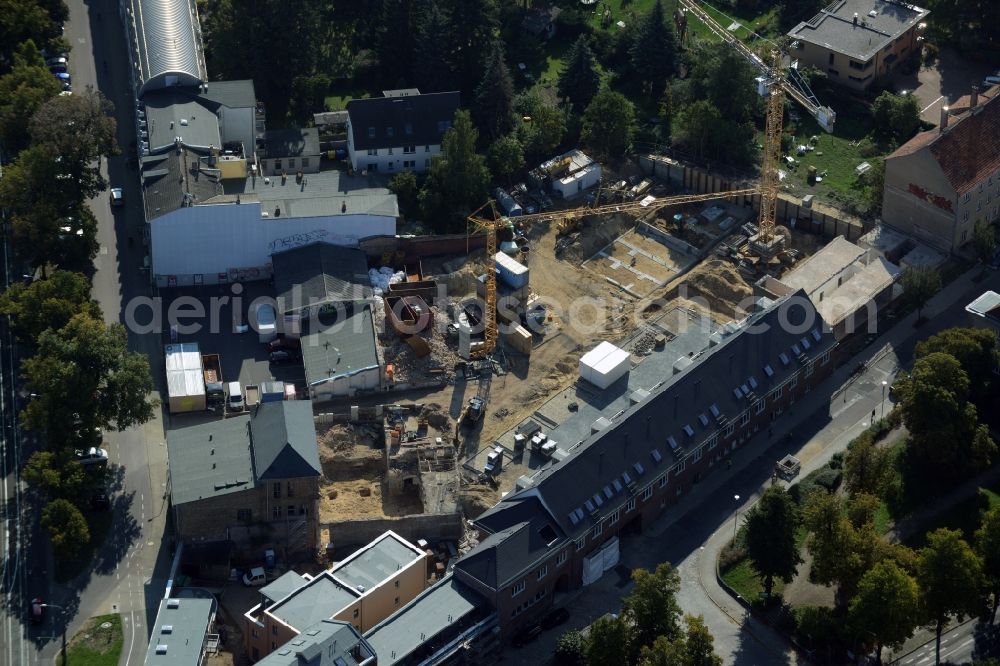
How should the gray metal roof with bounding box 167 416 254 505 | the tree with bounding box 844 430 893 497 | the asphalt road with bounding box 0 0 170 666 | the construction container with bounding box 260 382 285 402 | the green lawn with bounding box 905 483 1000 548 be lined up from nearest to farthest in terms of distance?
the asphalt road with bounding box 0 0 170 666 → the gray metal roof with bounding box 167 416 254 505 → the tree with bounding box 844 430 893 497 → the green lawn with bounding box 905 483 1000 548 → the construction container with bounding box 260 382 285 402

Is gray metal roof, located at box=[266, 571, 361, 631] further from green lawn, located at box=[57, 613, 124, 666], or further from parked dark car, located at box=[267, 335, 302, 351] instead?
parked dark car, located at box=[267, 335, 302, 351]

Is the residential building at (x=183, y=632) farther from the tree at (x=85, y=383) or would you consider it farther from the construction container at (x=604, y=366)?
the construction container at (x=604, y=366)

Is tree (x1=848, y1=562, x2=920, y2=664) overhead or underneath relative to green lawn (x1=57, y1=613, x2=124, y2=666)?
overhead

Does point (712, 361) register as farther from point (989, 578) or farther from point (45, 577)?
point (45, 577)

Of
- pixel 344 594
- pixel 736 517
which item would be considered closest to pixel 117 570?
pixel 344 594

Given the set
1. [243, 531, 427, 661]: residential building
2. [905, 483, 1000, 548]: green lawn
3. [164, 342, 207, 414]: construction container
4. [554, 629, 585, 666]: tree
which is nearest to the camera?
[243, 531, 427, 661]: residential building

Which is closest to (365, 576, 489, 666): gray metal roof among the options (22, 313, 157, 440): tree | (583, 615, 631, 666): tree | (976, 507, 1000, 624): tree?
(583, 615, 631, 666): tree

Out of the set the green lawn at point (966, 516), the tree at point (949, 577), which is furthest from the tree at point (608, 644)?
the green lawn at point (966, 516)
